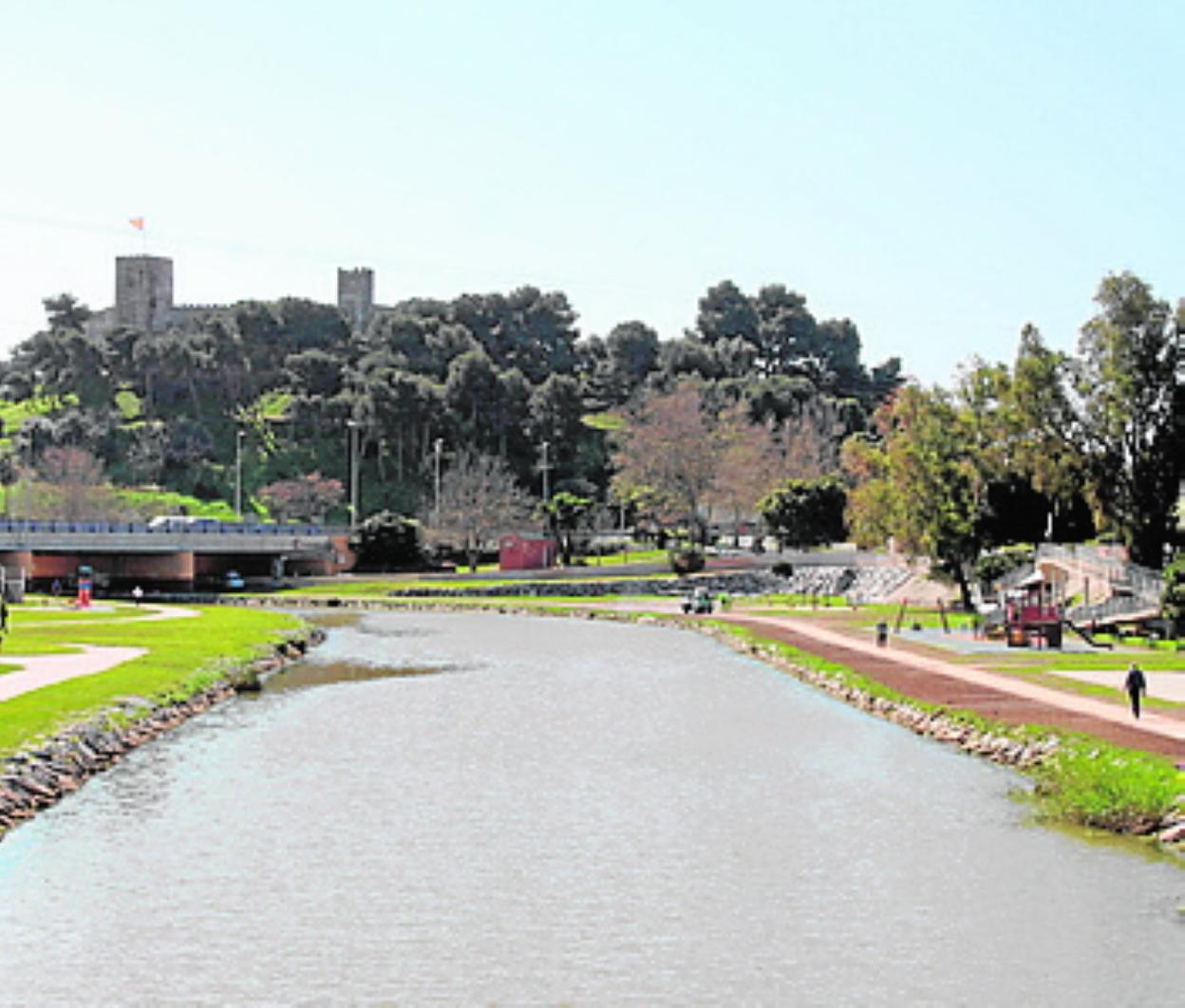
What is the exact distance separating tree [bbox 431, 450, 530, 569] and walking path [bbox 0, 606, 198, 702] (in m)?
75.1

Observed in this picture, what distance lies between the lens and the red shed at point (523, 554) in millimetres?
129000

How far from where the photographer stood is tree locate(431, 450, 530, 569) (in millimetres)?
142000

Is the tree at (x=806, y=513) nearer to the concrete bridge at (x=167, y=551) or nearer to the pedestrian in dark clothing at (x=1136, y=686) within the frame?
Result: the concrete bridge at (x=167, y=551)

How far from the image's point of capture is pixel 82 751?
37500mm

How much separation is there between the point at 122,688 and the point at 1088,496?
169 feet

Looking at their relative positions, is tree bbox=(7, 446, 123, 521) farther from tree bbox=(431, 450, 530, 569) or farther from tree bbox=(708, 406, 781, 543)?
tree bbox=(708, 406, 781, 543)

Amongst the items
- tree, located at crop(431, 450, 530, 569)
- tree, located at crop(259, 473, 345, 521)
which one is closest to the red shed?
tree, located at crop(431, 450, 530, 569)

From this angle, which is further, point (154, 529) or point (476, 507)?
point (476, 507)

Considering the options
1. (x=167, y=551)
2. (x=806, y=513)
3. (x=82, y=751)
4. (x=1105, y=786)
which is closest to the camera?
(x=1105, y=786)

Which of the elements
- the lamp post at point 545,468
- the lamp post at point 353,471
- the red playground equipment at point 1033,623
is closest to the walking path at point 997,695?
the red playground equipment at point 1033,623

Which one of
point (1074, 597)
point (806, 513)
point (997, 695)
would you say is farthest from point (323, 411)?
point (997, 695)

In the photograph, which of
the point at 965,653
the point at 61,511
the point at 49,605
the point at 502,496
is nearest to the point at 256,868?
the point at 965,653

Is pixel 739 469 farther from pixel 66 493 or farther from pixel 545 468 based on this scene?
pixel 66 493

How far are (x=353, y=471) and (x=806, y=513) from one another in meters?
50.1
